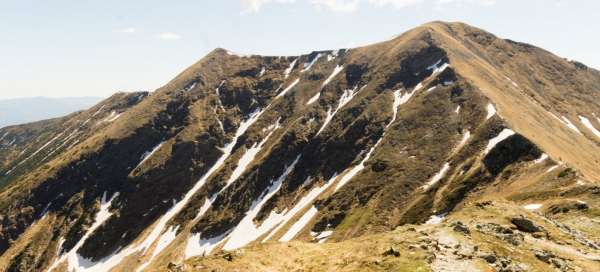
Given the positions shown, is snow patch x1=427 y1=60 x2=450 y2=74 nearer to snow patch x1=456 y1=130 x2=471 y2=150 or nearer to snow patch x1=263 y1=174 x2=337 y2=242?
snow patch x1=456 y1=130 x2=471 y2=150

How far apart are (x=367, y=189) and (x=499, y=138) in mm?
35671

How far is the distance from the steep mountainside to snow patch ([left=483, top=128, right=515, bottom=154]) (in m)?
0.41

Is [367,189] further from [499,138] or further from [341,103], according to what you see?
[341,103]

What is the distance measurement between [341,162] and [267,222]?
103ft

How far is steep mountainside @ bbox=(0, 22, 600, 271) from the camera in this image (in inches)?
1206

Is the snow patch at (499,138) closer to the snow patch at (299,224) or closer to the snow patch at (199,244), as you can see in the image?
the snow patch at (299,224)

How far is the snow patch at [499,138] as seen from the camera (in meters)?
102

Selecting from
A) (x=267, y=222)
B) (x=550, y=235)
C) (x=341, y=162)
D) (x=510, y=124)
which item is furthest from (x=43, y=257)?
(x=550, y=235)

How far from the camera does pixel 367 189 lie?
4749 inches

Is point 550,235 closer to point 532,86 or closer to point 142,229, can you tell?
point 142,229

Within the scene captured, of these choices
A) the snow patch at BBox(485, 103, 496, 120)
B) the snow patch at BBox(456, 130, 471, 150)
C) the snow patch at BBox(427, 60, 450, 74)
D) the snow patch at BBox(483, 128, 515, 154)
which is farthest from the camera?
the snow patch at BBox(427, 60, 450, 74)

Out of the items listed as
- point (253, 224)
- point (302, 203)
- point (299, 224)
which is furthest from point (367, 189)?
point (253, 224)

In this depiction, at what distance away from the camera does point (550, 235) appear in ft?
107

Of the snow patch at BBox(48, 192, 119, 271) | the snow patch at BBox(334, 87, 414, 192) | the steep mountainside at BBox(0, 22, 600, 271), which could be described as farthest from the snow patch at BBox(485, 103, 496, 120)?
the snow patch at BBox(48, 192, 119, 271)
